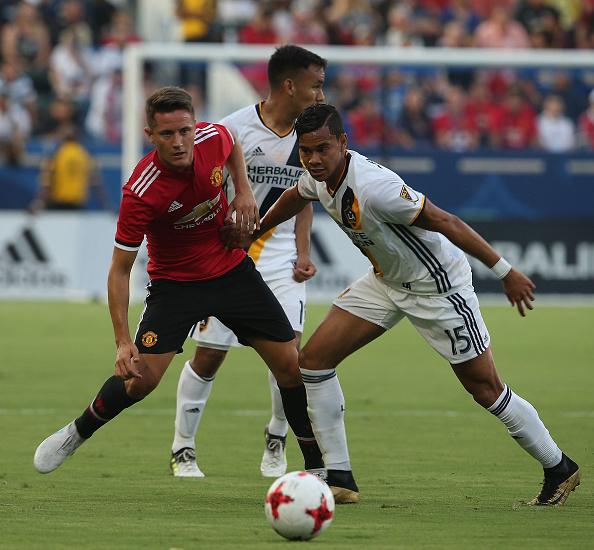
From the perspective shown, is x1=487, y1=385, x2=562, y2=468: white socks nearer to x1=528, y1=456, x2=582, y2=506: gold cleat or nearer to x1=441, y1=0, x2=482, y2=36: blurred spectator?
x1=528, y1=456, x2=582, y2=506: gold cleat

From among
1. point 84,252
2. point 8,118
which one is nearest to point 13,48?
point 8,118

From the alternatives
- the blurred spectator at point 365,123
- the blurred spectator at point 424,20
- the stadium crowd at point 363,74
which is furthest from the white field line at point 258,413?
the blurred spectator at point 424,20

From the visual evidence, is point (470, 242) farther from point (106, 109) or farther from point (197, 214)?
point (106, 109)

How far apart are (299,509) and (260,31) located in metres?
16.2

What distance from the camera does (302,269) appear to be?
22.1ft

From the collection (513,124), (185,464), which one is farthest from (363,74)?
(185,464)

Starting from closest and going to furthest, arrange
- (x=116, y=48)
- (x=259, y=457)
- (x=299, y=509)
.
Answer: (x=299, y=509) < (x=259, y=457) < (x=116, y=48)

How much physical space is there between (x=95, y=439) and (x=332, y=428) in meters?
2.31

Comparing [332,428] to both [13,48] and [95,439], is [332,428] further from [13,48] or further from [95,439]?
[13,48]

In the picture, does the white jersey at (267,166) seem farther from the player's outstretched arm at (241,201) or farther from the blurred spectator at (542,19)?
the blurred spectator at (542,19)

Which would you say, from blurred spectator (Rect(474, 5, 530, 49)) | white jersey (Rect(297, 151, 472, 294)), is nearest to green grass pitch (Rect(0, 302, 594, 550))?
white jersey (Rect(297, 151, 472, 294))

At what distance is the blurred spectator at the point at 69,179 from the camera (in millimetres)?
17266

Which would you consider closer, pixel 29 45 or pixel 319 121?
pixel 319 121

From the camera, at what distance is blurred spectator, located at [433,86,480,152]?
59.8 ft
